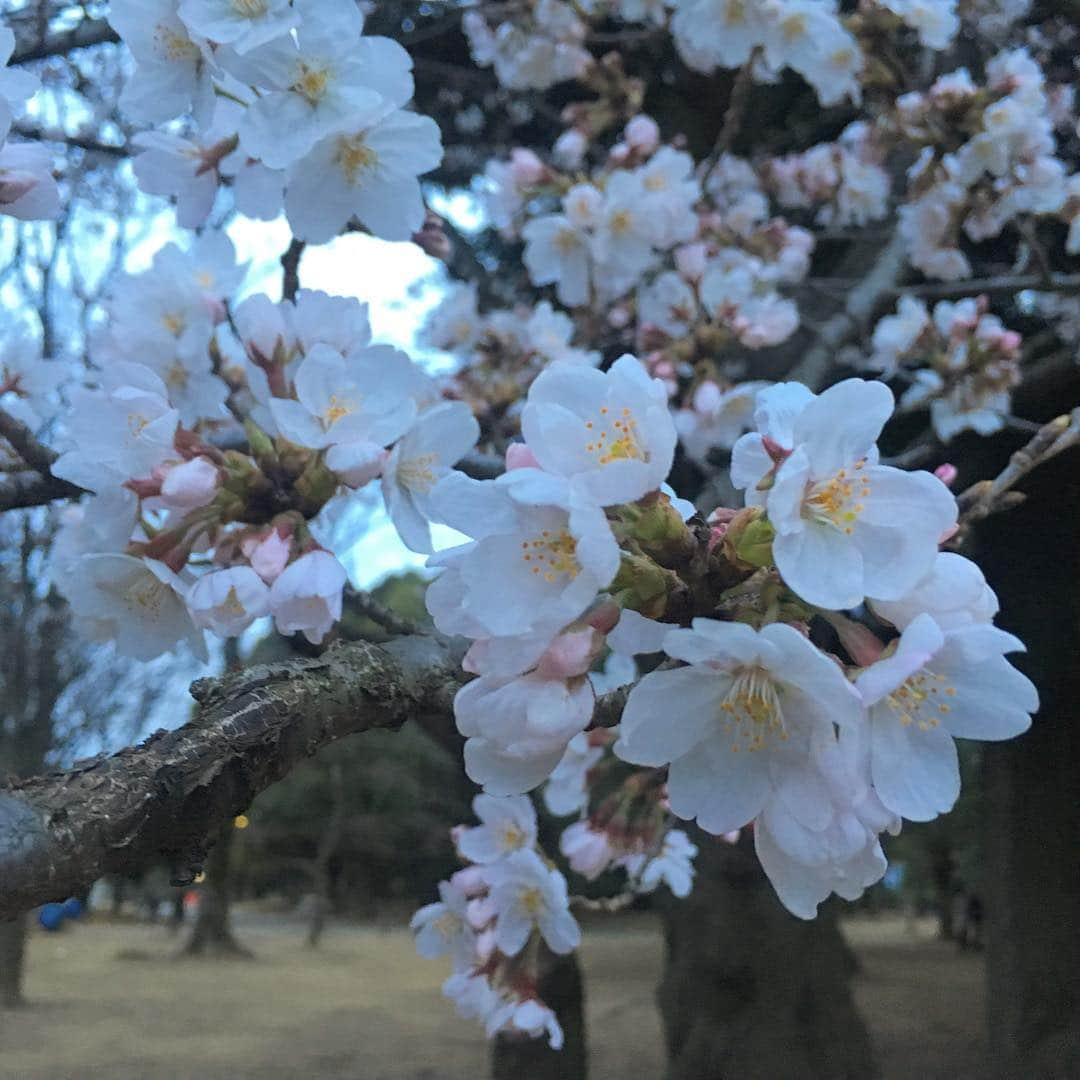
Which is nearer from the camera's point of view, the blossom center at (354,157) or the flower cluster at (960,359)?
the blossom center at (354,157)

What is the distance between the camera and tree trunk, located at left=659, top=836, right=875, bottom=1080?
357cm

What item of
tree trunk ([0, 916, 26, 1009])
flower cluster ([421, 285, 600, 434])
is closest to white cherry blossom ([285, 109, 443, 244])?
flower cluster ([421, 285, 600, 434])

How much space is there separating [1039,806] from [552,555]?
16.6ft

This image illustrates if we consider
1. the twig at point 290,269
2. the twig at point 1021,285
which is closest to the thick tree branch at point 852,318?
the twig at point 1021,285

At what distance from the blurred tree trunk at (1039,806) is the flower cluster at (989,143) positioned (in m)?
2.28

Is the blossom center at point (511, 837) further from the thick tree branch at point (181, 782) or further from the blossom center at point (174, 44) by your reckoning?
the blossom center at point (174, 44)

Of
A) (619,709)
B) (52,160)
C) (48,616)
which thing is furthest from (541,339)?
(48,616)

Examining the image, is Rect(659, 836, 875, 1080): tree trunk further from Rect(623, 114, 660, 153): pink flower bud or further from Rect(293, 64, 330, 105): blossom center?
Rect(293, 64, 330, 105): blossom center

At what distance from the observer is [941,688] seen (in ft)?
2.06

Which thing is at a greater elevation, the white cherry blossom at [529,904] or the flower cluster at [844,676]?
the flower cluster at [844,676]

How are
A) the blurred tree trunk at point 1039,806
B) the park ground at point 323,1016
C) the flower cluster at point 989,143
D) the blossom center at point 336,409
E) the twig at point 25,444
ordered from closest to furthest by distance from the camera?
1. the blossom center at point 336,409
2. the twig at point 25,444
3. the flower cluster at point 989,143
4. the blurred tree trunk at point 1039,806
5. the park ground at point 323,1016

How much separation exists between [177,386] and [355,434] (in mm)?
410

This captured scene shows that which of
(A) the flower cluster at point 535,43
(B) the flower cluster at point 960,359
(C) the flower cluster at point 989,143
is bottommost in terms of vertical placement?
(B) the flower cluster at point 960,359

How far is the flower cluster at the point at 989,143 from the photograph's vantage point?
242cm
